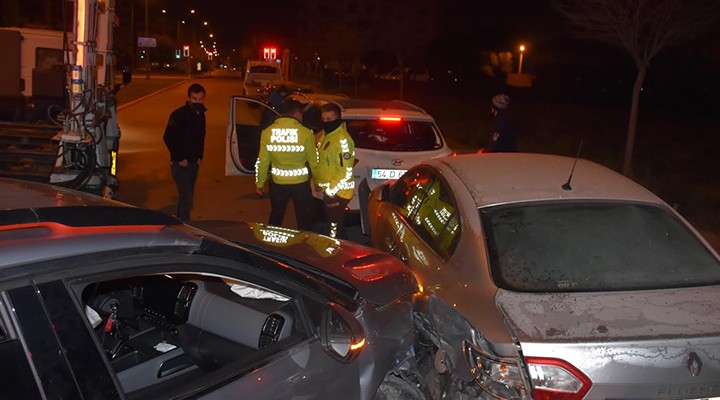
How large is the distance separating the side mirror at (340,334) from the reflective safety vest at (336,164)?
14.5ft

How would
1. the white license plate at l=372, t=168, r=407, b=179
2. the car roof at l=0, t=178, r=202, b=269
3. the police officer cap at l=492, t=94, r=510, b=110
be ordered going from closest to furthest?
the car roof at l=0, t=178, r=202, b=269 < the white license plate at l=372, t=168, r=407, b=179 < the police officer cap at l=492, t=94, r=510, b=110

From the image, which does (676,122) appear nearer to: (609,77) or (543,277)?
(609,77)

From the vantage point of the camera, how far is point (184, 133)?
818cm

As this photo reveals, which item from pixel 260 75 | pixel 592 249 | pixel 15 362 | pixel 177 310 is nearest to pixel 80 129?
pixel 177 310

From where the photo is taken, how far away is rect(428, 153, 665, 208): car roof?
14.8 ft

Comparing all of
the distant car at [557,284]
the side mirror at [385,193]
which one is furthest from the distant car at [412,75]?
the distant car at [557,284]

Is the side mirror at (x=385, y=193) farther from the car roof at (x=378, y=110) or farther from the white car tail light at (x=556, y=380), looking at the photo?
the white car tail light at (x=556, y=380)

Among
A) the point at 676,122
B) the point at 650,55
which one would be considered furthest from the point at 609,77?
the point at 650,55

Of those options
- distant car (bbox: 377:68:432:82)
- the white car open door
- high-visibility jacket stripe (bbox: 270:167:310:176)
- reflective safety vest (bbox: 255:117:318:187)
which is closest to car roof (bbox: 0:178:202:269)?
reflective safety vest (bbox: 255:117:318:187)

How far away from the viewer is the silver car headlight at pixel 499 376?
3.21m

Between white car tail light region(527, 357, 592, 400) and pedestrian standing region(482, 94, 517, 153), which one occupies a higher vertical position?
pedestrian standing region(482, 94, 517, 153)

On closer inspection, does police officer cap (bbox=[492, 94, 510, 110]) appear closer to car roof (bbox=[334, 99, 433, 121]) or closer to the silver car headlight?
car roof (bbox=[334, 99, 433, 121])

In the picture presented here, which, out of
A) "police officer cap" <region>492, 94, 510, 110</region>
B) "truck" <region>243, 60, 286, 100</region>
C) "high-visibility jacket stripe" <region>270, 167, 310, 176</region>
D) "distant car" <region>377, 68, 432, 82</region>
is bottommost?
"high-visibility jacket stripe" <region>270, 167, 310, 176</region>

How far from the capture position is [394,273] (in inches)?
159
